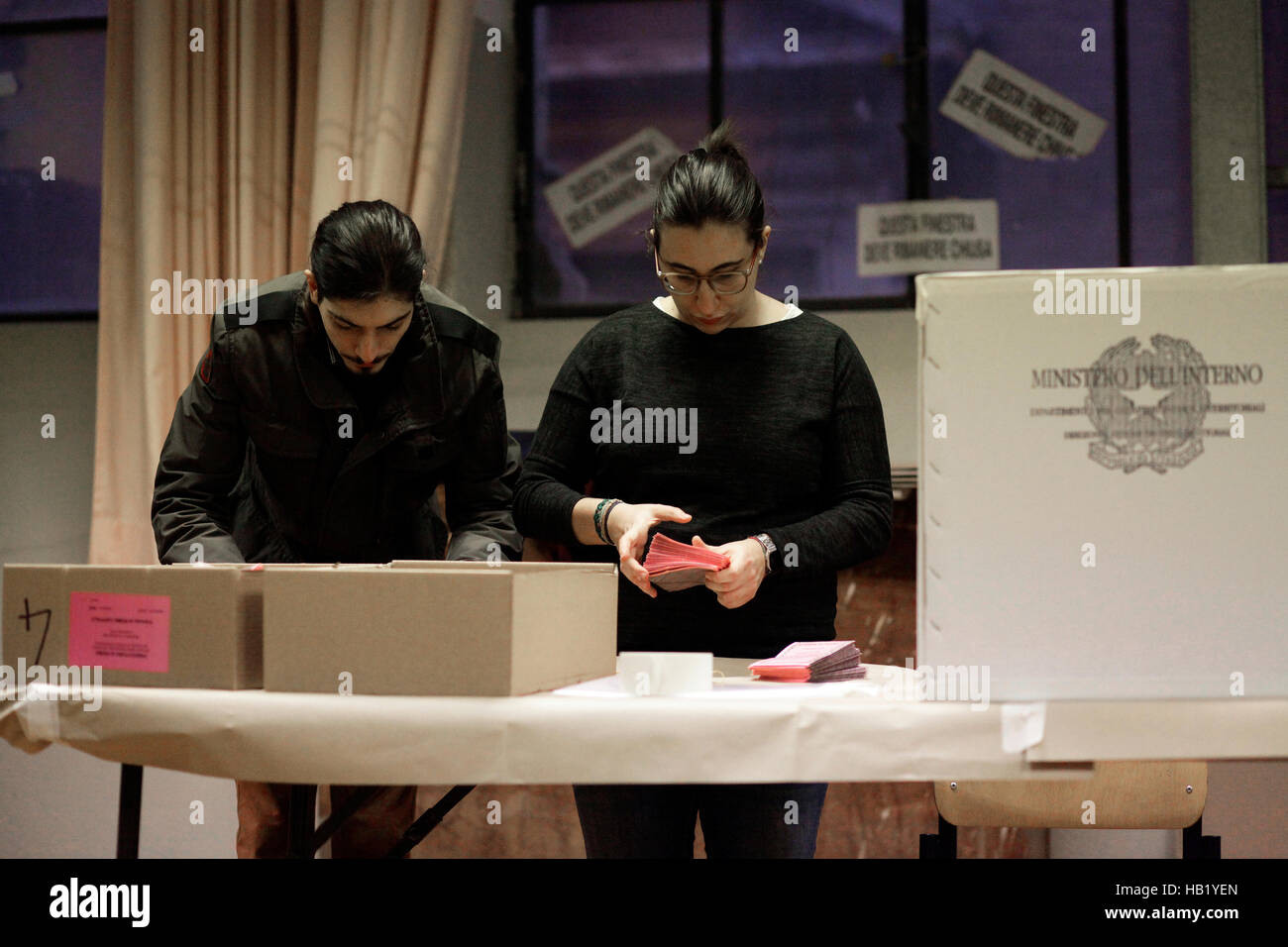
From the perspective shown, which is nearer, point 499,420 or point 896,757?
point 896,757

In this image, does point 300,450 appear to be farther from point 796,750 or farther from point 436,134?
point 436,134

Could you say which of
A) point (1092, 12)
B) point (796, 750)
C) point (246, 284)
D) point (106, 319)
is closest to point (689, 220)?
point (796, 750)

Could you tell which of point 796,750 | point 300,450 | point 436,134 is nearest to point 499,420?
point 300,450

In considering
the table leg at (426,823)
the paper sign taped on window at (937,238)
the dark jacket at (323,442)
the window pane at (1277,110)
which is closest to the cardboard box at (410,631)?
the table leg at (426,823)

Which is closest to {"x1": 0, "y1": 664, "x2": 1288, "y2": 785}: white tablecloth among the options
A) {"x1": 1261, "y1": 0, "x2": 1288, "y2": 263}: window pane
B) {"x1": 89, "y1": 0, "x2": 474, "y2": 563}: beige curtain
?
{"x1": 89, "y1": 0, "x2": 474, "y2": 563}: beige curtain

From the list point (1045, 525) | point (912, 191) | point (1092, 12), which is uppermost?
point (1092, 12)

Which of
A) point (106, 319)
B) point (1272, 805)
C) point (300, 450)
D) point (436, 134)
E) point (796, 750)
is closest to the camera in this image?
point (796, 750)

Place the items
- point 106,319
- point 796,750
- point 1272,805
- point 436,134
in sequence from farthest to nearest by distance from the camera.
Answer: point 106,319
point 436,134
point 1272,805
point 796,750

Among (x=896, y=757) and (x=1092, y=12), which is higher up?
(x=1092, y=12)

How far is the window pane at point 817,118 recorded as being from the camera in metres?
3.13

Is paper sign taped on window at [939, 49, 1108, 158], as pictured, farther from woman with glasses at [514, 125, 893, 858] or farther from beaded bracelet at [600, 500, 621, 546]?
beaded bracelet at [600, 500, 621, 546]

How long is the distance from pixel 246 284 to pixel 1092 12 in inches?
92.0

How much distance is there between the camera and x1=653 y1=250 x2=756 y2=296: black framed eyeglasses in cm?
149

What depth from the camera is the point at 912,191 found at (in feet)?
10.1
